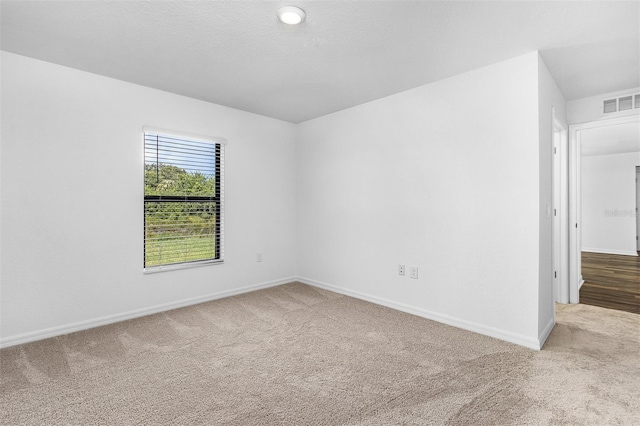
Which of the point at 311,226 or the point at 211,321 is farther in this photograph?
the point at 311,226

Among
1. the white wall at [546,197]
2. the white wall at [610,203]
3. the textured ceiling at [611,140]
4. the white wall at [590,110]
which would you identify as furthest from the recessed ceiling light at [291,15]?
the white wall at [610,203]

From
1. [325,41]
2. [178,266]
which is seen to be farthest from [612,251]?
[178,266]

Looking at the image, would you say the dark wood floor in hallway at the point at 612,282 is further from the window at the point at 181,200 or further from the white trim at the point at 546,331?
the window at the point at 181,200

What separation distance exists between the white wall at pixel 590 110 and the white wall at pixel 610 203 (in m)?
5.72

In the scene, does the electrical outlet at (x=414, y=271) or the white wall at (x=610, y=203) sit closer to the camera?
the electrical outlet at (x=414, y=271)

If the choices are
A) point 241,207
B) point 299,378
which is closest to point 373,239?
point 241,207

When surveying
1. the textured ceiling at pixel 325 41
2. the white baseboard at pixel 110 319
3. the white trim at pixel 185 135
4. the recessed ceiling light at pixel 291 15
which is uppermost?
the textured ceiling at pixel 325 41

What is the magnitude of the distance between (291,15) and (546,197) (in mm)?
2643

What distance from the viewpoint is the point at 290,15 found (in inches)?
83.8

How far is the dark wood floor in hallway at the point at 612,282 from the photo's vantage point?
392cm

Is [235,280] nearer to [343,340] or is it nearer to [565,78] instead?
[343,340]

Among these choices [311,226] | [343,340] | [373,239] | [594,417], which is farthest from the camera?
[311,226]

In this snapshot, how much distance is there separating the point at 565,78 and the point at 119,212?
468 centimetres

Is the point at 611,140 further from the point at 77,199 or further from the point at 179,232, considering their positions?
the point at 77,199
